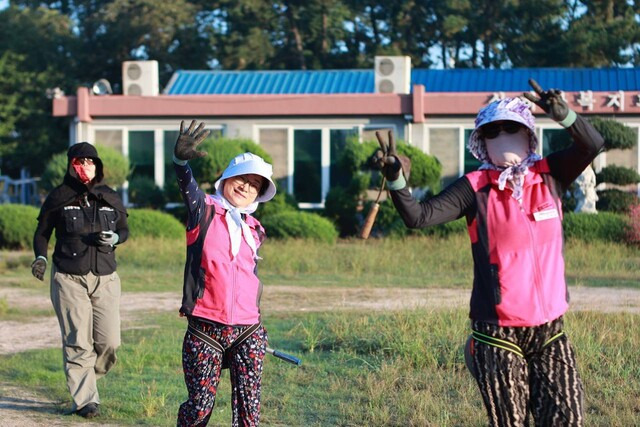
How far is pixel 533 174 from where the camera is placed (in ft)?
15.1

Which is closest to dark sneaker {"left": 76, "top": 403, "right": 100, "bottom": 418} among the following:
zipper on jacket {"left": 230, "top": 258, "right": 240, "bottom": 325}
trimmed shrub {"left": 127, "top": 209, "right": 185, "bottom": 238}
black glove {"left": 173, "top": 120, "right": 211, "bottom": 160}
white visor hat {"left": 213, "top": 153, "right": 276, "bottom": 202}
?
zipper on jacket {"left": 230, "top": 258, "right": 240, "bottom": 325}

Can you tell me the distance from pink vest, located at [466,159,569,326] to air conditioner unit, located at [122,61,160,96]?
23.2 m

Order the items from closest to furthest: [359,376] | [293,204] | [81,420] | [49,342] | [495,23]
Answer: [81,420] < [359,376] < [49,342] < [293,204] < [495,23]

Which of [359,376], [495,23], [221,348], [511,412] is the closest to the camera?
[511,412]

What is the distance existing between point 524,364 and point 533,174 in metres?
0.79

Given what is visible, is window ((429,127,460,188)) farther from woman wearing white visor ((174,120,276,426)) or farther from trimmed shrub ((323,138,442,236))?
woman wearing white visor ((174,120,276,426))

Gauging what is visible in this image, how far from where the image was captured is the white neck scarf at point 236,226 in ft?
18.0

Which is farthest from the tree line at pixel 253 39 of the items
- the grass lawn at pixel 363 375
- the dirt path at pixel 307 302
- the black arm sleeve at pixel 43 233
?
the black arm sleeve at pixel 43 233

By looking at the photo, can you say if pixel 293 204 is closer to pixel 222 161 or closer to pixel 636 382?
pixel 222 161

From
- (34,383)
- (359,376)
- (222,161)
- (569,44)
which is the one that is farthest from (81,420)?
(569,44)

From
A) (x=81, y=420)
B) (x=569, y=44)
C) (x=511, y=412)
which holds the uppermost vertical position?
(x=569, y=44)

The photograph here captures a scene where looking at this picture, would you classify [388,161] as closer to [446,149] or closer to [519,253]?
[519,253]

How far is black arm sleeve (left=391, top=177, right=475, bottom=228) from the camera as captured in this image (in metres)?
4.43

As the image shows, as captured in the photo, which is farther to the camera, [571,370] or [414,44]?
[414,44]
